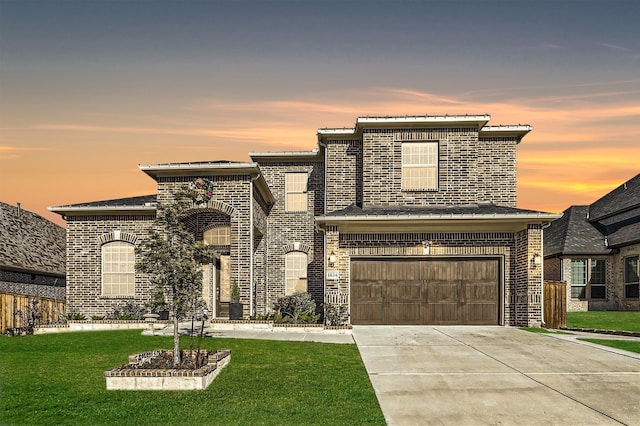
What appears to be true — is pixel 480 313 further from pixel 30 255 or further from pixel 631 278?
pixel 30 255

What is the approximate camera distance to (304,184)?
2420 cm

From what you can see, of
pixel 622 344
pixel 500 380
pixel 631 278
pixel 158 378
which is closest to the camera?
pixel 158 378

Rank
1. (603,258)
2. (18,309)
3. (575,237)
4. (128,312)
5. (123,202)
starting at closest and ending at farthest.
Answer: (18,309) → (128,312) → (123,202) → (603,258) → (575,237)

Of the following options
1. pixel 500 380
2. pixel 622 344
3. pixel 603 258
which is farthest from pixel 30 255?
pixel 603 258

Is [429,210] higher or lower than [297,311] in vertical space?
higher

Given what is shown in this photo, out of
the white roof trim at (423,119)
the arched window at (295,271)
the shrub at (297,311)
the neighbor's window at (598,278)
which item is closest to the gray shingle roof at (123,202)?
the arched window at (295,271)

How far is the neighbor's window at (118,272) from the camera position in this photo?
2177cm

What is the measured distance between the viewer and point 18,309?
20.3m

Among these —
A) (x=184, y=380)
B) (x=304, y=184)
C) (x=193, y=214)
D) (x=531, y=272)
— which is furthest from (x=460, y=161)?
(x=184, y=380)

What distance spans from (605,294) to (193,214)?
78.2 feet

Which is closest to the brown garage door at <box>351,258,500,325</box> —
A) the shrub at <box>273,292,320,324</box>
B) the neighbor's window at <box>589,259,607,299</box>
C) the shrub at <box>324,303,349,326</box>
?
the shrub at <box>324,303,349,326</box>

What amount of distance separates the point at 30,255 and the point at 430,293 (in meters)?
20.8

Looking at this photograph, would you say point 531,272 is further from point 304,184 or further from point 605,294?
point 605,294

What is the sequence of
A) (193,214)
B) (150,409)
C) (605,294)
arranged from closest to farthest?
1. (150,409)
2. (193,214)
3. (605,294)
